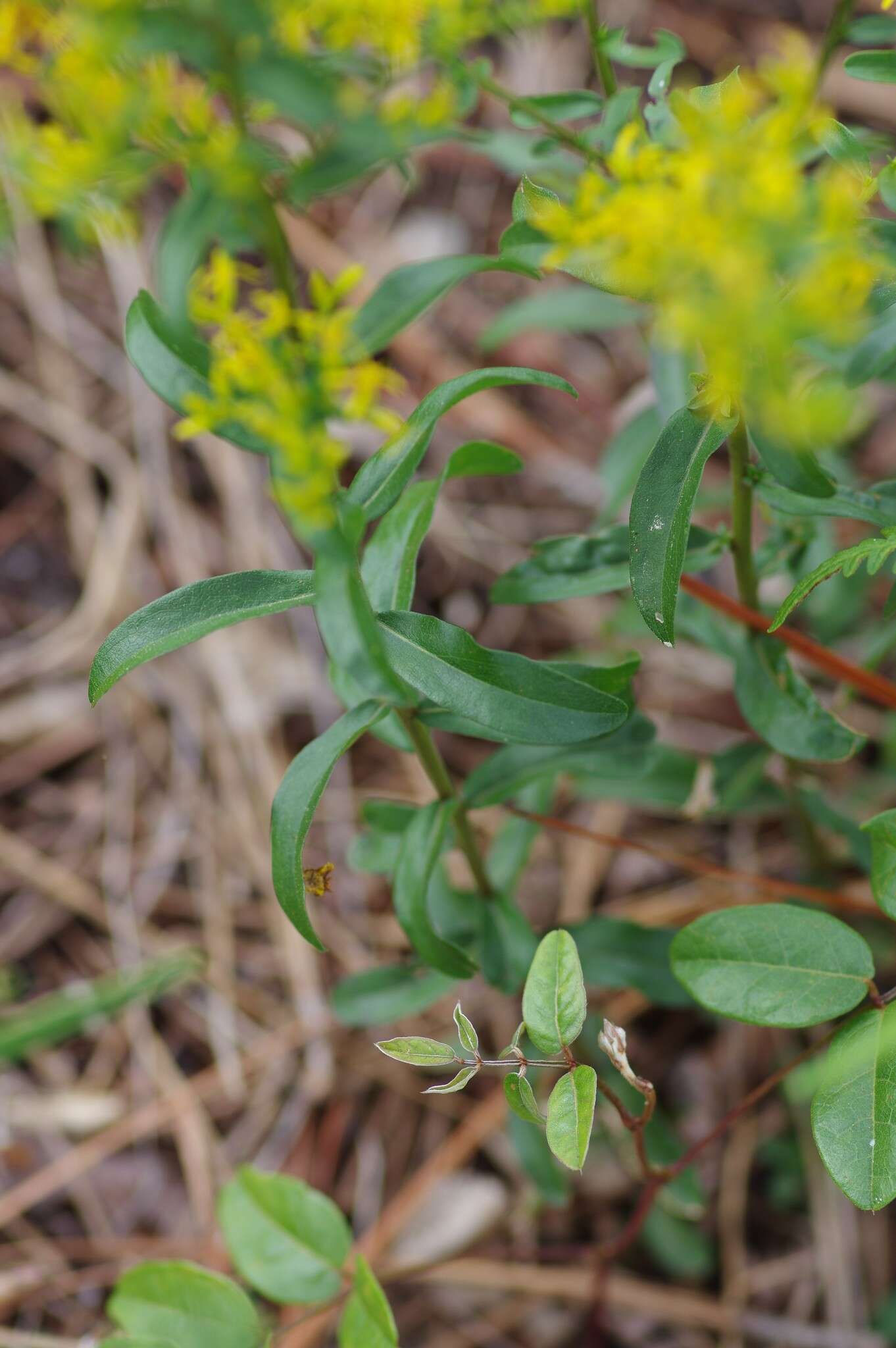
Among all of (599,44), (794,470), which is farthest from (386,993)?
(599,44)

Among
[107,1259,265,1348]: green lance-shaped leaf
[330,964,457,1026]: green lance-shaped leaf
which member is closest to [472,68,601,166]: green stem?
[330,964,457,1026]: green lance-shaped leaf

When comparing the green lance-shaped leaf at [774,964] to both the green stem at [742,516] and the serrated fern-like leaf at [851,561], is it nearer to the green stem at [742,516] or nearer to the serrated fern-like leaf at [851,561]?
the serrated fern-like leaf at [851,561]

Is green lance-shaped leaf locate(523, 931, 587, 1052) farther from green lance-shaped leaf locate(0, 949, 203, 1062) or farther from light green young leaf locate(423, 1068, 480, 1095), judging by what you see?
green lance-shaped leaf locate(0, 949, 203, 1062)

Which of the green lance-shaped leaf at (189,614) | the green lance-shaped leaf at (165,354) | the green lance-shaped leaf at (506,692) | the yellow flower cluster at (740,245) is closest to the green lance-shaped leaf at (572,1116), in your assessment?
the green lance-shaped leaf at (506,692)

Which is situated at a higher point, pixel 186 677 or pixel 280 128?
pixel 280 128

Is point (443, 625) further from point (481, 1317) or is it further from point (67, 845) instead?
point (67, 845)

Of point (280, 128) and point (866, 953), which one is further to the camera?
point (280, 128)

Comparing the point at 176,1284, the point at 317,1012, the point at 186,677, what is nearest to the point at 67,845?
the point at 186,677
